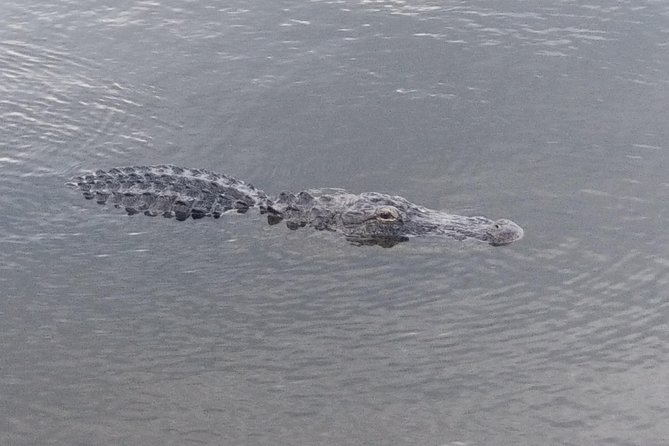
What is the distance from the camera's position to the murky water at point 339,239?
13.1 metres

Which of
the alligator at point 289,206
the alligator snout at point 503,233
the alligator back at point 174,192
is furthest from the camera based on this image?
the alligator back at point 174,192

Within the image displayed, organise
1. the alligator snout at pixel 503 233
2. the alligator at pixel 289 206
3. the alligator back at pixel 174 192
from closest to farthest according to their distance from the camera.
A: 1. the alligator snout at pixel 503 233
2. the alligator at pixel 289 206
3. the alligator back at pixel 174 192

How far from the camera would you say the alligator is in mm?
16719

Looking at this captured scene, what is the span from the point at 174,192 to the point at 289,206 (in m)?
2.07

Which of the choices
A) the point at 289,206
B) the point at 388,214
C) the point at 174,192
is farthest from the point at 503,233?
the point at 174,192

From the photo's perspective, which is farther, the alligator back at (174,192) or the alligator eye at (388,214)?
the alligator back at (174,192)

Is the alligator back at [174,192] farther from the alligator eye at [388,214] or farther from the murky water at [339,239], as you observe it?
the alligator eye at [388,214]

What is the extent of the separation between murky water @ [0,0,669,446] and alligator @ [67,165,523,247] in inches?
10.7

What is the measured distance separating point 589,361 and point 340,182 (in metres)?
6.20

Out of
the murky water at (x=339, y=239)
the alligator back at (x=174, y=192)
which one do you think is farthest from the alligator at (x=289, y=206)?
the murky water at (x=339, y=239)

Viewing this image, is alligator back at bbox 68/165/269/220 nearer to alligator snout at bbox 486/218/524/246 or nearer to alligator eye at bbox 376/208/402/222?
alligator eye at bbox 376/208/402/222

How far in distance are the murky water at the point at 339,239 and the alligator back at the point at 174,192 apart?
1.04ft

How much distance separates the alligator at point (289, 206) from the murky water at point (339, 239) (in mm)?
273

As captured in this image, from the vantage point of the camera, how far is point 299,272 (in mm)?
15891
